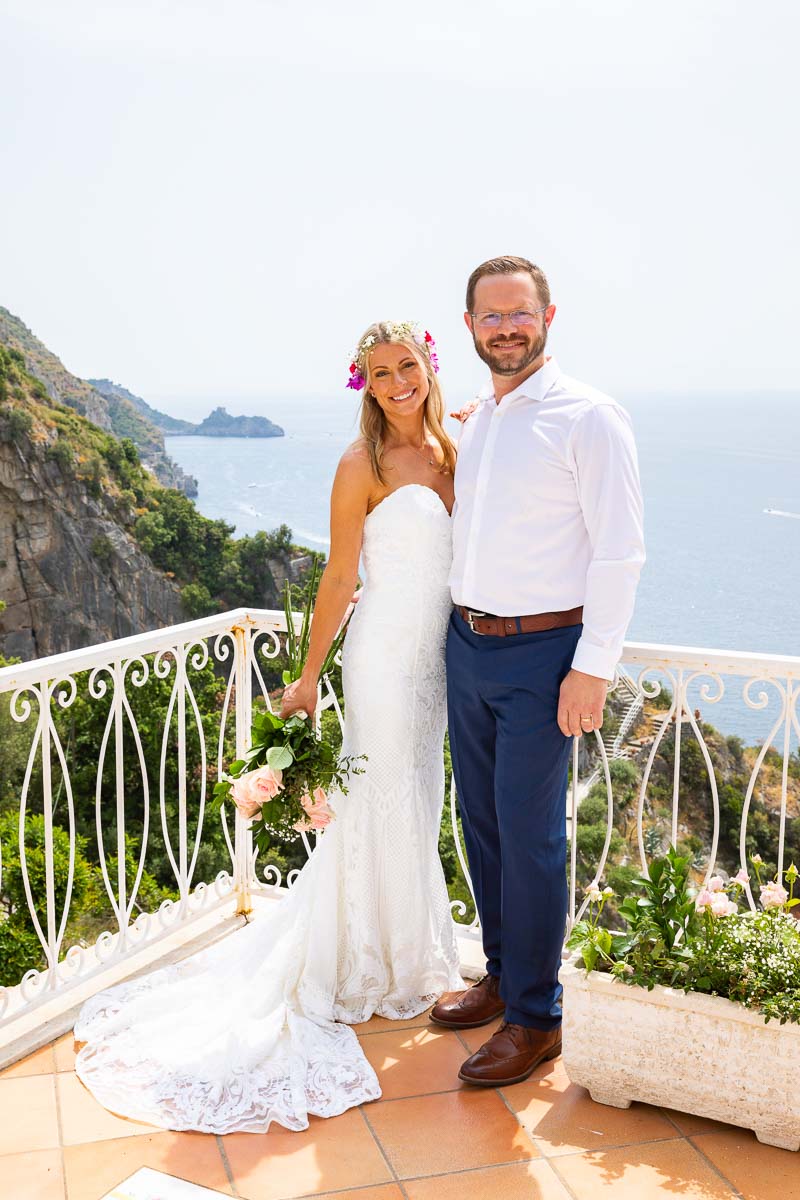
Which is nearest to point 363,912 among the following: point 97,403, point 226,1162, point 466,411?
point 226,1162

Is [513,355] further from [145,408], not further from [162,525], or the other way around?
[145,408]

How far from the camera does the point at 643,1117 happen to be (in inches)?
93.6

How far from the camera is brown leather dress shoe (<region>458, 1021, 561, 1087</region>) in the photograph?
2480 millimetres

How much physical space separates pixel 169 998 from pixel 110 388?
2413 inches

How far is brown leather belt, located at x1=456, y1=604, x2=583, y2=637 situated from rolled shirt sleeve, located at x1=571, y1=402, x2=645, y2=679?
0.38 feet

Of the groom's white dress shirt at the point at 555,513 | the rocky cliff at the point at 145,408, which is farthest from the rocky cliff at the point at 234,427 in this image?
the groom's white dress shirt at the point at 555,513

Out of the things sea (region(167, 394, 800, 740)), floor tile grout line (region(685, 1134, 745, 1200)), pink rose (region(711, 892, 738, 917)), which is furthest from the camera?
sea (region(167, 394, 800, 740))

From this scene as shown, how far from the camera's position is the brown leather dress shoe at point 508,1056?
2480mm

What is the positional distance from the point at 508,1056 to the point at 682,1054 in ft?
1.37

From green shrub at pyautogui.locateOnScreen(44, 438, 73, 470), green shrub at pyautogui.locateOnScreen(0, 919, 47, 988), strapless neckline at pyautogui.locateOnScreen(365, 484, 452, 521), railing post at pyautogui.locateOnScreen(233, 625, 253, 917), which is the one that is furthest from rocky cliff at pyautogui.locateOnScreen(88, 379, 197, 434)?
strapless neckline at pyautogui.locateOnScreen(365, 484, 452, 521)

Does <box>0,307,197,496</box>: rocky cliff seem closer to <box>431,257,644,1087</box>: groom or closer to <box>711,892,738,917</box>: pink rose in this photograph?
<box>431,257,644,1087</box>: groom

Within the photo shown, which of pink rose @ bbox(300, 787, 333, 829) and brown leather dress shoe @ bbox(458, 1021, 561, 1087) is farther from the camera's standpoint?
pink rose @ bbox(300, 787, 333, 829)

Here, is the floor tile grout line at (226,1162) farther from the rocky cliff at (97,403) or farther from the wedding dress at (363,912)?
the rocky cliff at (97,403)

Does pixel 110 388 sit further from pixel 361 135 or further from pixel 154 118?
pixel 361 135
